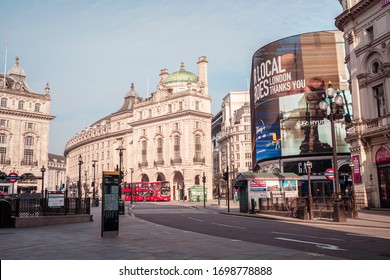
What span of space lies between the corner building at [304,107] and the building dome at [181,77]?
28.3m

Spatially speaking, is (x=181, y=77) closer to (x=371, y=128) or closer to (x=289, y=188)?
(x=289, y=188)

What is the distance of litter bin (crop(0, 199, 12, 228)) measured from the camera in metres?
19.8

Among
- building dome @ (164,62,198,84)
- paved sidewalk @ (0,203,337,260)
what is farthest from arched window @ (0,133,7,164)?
paved sidewalk @ (0,203,337,260)

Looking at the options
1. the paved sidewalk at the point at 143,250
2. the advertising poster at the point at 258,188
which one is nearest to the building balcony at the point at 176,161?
the advertising poster at the point at 258,188

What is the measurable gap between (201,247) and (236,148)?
103914mm

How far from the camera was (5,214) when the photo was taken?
782 inches

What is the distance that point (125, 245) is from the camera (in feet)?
39.4

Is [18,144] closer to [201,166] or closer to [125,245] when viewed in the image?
[201,166]

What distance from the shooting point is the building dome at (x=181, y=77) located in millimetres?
88750

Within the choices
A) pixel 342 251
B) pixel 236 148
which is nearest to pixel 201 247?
pixel 342 251

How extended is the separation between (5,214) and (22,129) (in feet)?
224

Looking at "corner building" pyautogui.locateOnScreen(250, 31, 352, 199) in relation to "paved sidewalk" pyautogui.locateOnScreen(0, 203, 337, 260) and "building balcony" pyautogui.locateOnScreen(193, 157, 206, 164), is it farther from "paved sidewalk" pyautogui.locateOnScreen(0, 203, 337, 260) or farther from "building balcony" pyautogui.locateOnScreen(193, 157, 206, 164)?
"paved sidewalk" pyautogui.locateOnScreen(0, 203, 337, 260)

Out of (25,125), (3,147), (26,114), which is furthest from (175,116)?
(3,147)

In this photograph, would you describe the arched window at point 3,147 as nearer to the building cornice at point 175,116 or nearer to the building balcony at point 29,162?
the building balcony at point 29,162
